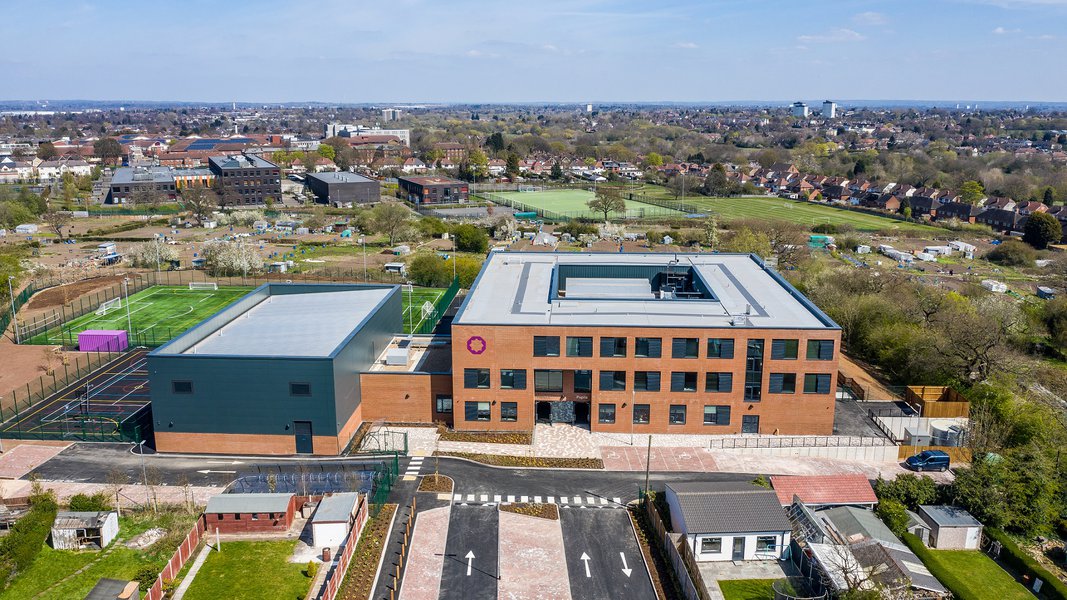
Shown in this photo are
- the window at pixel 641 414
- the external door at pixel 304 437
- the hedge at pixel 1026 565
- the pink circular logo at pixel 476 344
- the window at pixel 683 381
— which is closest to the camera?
the hedge at pixel 1026 565

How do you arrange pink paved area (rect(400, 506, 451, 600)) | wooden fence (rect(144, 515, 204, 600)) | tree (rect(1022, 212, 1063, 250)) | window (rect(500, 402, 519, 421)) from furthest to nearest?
tree (rect(1022, 212, 1063, 250))
window (rect(500, 402, 519, 421))
pink paved area (rect(400, 506, 451, 600))
wooden fence (rect(144, 515, 204, 600))

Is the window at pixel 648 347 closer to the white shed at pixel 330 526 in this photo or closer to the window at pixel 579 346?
the window at pixel 579 346

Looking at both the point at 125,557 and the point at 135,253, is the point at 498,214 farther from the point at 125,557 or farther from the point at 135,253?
the point at 125,557

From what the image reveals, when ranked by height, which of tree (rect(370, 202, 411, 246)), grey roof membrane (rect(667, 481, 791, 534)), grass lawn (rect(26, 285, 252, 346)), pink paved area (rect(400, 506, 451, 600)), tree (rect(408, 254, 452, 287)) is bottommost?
pink paved area (rect(400, 506, 451, 600))

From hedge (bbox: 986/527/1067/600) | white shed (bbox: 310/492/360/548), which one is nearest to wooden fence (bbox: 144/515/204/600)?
white shed (bbox: 310/492/360/548)

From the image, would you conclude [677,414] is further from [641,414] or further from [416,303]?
[416,303]

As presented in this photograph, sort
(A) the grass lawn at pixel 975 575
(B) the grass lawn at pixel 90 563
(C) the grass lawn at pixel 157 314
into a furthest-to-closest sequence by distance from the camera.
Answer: (C) the grass lawn at pixel 157 314 < (A) the grass lawn at pixel 975 575 < (B) the grass lawn at pixel 90 563

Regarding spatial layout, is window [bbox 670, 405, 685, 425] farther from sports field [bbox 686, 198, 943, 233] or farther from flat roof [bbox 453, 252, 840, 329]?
sports field [bbox 686, 198, 943, 233]

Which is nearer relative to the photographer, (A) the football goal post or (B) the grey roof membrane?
(B) the grey roof membrane

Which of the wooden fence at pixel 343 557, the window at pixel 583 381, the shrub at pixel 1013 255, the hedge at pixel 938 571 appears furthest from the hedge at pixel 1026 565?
the shrub at pixel 1013 255
